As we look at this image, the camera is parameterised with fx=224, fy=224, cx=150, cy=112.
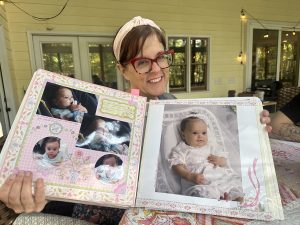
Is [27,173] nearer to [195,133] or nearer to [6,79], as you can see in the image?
[195,133]

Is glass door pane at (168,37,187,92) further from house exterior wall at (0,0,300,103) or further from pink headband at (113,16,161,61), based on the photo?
pink headband at (113,16,161,61)

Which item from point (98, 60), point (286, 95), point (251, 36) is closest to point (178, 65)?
point (98, 60)

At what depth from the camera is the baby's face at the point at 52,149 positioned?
0.49m

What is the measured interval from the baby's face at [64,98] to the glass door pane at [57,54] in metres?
2.99

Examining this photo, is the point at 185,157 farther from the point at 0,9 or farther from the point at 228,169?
the point at 0,9

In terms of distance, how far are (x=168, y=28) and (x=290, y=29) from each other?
9.65 ft

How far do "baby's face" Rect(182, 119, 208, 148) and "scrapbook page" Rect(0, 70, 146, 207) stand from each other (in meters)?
0.12

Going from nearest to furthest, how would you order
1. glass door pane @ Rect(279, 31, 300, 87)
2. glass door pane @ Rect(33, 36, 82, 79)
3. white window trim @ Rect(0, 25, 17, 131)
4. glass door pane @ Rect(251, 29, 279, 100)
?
white window trim @ Rect(0, 25, 17, 131) → glass door pane @ Rect(33, 36, 82, 79) → glass door pane @ Rect(251, 29, 279, 100) → glass door pane @ Rect(279, 31, 300, 87)

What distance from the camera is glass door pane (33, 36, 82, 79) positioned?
3.16 metres

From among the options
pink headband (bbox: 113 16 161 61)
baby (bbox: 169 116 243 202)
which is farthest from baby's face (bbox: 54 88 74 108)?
pink headband (bbox: 113 16 161 61)

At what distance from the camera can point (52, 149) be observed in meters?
0.49

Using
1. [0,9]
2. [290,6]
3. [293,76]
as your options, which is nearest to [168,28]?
[0,9]

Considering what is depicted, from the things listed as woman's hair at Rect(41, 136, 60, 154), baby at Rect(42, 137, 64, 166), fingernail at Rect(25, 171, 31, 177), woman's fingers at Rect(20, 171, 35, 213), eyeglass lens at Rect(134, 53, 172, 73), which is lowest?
woman's fingers at Rect(20, 171, 35, 213)

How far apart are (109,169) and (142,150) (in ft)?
0.31
